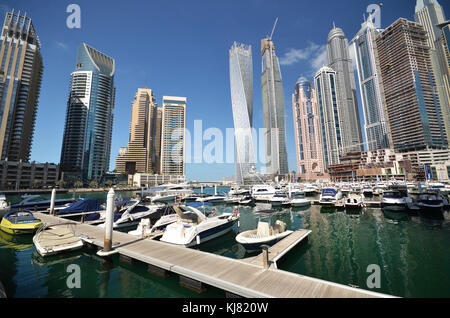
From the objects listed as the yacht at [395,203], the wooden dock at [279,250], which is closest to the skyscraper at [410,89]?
the yacht at [395,203]

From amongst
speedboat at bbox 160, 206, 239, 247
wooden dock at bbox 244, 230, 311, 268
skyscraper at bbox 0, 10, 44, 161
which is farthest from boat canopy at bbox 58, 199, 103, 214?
skyscraper at bbox 0, 10, 44, 161

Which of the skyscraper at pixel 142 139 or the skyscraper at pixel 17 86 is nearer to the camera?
the skyscraper at pixel 17 86

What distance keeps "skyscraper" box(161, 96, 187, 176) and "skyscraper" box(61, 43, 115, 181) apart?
4273cm

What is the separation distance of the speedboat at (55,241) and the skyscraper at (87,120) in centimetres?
13097

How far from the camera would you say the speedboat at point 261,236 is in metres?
13.2

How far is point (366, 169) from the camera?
417ft

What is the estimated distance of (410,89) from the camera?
133875 mm

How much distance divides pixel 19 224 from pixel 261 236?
75.7 feet

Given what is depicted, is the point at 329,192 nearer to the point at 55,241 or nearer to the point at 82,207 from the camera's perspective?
the point at 55,241

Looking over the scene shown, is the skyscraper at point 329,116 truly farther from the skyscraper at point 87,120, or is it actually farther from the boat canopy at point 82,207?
the skyscraper at point 87,120

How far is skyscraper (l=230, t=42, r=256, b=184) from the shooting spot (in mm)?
134000

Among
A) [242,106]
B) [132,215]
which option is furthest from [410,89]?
[132,215]
